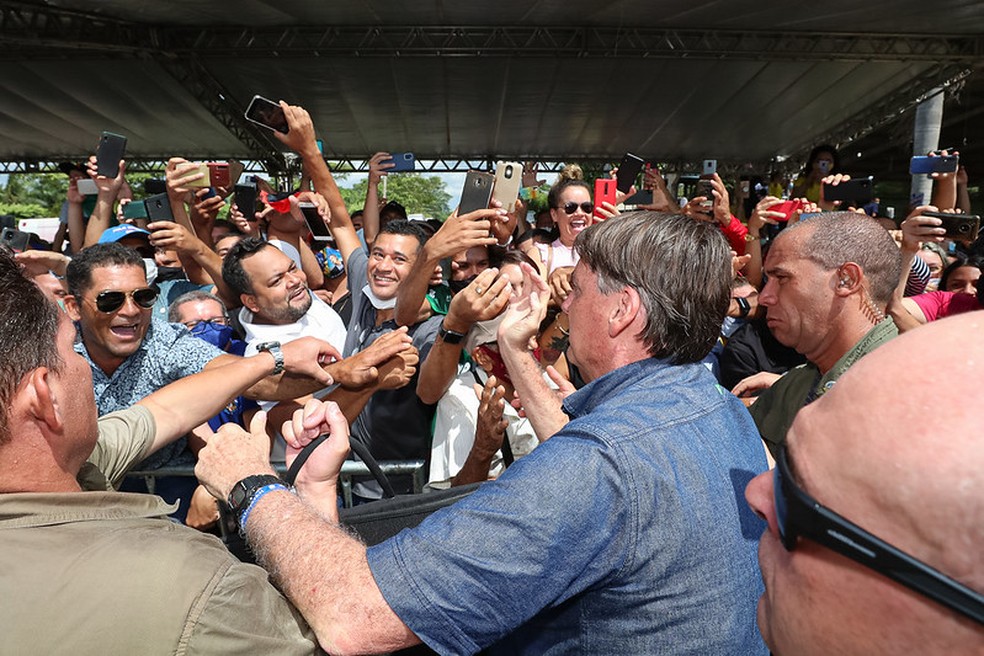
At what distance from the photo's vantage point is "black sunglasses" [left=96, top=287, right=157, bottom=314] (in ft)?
9.15

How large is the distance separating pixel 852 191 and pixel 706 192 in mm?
923

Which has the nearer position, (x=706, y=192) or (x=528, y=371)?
(x=528, y=371)

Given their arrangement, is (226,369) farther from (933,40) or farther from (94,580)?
(933,40)

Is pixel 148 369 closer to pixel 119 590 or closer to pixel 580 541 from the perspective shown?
pixel 119 590

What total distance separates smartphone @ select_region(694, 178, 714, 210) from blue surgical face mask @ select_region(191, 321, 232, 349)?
3.21m

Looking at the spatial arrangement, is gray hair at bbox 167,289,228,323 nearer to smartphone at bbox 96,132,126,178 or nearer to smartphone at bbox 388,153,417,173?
smartphone at bbox 96,132,126,178

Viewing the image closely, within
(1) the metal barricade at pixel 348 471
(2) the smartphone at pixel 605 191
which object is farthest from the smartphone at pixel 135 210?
(2) the smartphone at pixel 605 191

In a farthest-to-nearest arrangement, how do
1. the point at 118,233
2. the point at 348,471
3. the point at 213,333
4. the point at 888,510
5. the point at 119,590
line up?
1. the point at 118,233
2. the point at 213,333
3. the point at 348,471
4. the point at 119,590
5. the point at 888,510

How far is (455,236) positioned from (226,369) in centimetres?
113

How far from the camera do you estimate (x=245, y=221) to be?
5617 millimetres

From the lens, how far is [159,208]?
13.7 feet

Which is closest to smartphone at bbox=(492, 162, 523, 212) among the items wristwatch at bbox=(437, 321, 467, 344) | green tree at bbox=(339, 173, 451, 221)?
wristwatch at bbox=(437, 321, 467, 344)

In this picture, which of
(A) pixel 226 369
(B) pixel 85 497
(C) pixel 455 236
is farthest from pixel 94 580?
(C) pixel 455 236

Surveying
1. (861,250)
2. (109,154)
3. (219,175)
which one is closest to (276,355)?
(861,250)
